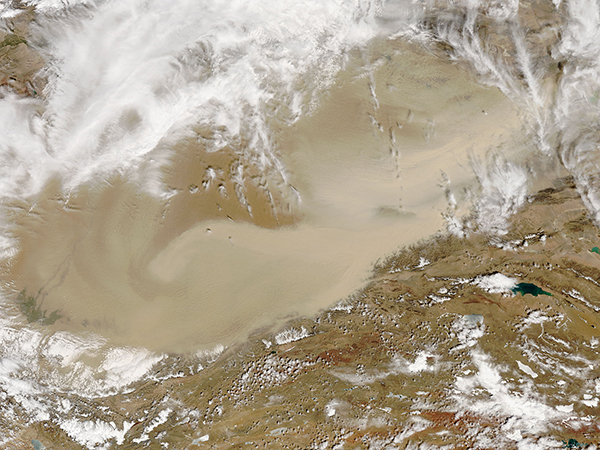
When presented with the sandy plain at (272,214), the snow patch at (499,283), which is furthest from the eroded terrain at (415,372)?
the sandy plain at (272,214)

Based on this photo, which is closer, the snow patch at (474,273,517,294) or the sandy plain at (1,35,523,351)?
the sandy plain at (1,35,523,351)

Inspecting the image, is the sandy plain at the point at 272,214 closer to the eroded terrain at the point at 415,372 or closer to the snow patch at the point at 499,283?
the eroded terrain at the point at 415,372

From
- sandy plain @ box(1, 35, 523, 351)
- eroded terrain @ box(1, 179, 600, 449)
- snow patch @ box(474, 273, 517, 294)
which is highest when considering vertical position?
sandy plain @ box(1, 35, 523, 351)

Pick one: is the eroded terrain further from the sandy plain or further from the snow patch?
the sandy plain

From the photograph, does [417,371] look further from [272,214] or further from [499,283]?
[272,214]

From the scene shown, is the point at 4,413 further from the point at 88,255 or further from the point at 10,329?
the point at 88,255

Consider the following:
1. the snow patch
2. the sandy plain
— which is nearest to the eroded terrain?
the snow patch

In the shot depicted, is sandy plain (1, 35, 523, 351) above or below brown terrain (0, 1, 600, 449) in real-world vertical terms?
above

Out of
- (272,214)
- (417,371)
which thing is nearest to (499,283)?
(417,371)

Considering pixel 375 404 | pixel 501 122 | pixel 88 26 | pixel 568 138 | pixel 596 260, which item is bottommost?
pixel 375 404

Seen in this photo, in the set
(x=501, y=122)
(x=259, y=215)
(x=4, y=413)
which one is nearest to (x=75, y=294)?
(x=4, y=413)

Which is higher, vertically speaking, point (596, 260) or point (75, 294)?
point (75, 294)
